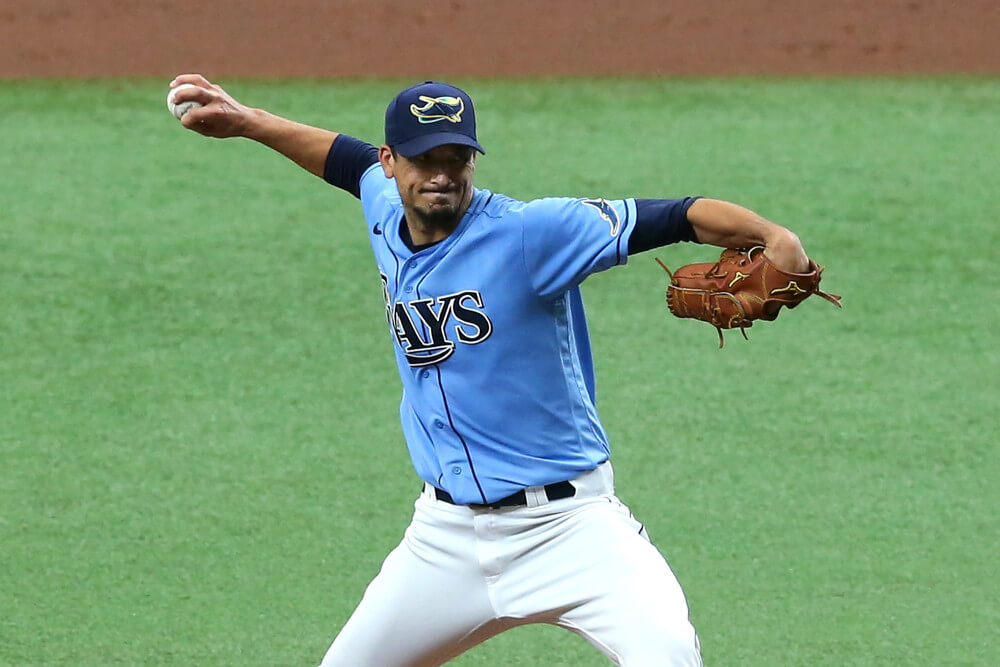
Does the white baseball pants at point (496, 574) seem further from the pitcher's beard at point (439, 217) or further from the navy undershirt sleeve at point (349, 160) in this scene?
the navy undershirt sleeve at point (349, 160)

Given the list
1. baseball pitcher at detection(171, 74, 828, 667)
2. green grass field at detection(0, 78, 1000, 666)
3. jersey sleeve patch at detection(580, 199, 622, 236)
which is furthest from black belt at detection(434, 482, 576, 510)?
green grass field at detection(0, 78, 1000, 666)

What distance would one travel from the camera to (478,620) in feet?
12.1

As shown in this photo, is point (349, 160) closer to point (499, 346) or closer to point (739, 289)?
point (499, 346)

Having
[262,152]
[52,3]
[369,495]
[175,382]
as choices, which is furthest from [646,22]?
[369,495]

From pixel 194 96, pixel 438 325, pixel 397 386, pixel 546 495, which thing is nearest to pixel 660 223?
pixel 438 325

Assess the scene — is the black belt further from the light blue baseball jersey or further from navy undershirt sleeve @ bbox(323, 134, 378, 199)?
navy undershirt sleeve @ bbox(323, 134, 378, 199)

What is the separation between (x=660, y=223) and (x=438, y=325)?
1.97 feet

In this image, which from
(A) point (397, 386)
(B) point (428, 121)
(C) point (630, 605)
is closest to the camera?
(C) point (630, 605)

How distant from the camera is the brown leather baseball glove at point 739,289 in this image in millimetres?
3426

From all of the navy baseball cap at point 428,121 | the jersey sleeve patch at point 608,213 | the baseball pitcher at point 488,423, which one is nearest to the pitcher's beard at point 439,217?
the baseball pitcher at point 488,423

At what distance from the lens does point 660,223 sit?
342cm

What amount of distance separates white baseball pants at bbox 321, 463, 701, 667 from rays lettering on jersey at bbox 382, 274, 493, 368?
0.37m

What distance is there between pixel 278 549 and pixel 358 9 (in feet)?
25.2

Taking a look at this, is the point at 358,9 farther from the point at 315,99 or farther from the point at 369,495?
the point at 369,495
